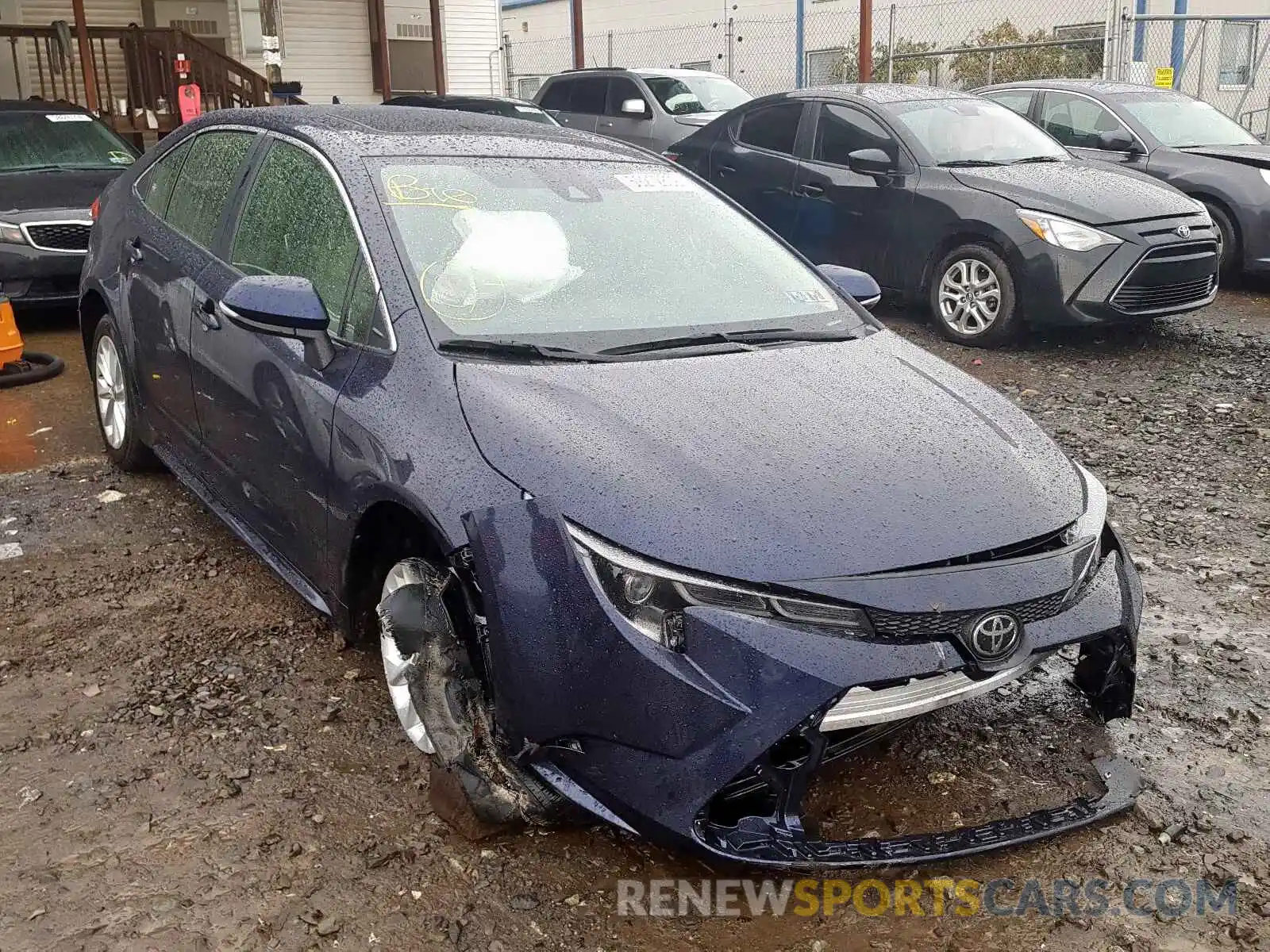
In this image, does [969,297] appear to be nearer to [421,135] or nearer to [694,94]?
[421,135]

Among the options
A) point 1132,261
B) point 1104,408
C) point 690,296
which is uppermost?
point 690,296

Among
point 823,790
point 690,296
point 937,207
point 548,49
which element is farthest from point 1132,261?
point 548,49

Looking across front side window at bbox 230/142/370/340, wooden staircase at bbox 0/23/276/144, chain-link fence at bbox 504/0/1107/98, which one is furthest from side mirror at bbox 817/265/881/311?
wooden staircase at bbox 0/23/276/144

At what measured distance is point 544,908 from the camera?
267 cm

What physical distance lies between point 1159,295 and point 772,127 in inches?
127

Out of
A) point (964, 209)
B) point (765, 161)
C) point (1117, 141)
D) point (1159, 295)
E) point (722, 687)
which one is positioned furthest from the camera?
point (1117, 141)

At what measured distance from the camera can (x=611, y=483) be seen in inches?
105

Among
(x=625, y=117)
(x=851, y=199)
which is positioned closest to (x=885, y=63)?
(x=625, y=117)

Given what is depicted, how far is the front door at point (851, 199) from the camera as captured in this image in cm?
853

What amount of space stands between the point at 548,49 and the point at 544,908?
102 feet

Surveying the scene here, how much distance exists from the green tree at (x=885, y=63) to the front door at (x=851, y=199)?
13.7 metres

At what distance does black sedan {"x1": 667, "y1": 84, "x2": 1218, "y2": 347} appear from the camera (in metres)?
7.66

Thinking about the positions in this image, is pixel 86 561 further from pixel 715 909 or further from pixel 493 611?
pixel 715 909

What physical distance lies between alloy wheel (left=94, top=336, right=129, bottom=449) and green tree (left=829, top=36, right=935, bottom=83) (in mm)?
18741
